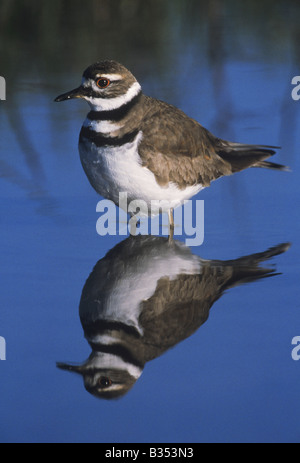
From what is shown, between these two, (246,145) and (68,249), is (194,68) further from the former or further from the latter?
(68,249)

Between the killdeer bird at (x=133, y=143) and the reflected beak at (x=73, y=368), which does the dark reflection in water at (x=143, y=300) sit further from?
the killdeer bird at (x=133, y=143)

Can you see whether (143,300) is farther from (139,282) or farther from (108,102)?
(108,102)

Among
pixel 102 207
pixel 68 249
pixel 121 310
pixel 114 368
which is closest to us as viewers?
pixel 114 368

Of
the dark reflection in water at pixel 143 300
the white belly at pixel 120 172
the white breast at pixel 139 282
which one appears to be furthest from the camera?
the white belly at pixel 120 172

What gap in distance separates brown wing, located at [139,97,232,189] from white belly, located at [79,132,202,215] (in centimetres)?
7

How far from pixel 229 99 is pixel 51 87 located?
5.83ft

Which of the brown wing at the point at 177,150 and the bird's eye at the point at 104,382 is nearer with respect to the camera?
the bird's eye at the point at 104,382

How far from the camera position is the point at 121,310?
4855mm

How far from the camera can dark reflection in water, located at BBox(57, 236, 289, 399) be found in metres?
4.33

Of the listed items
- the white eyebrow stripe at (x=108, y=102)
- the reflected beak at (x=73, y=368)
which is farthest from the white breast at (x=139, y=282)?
the white eyebrow stripe at (x=108, y=102)

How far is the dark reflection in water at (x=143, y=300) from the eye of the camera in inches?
170

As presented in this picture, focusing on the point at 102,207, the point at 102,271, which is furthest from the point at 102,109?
the point at 102,271

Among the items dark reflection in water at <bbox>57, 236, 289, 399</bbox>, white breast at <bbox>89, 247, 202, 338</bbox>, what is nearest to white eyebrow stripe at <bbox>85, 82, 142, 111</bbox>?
dark reflection in water at <bbox>57, 236, 289, 399</bbox>

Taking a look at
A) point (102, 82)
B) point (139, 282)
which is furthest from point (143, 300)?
point (102, 82)
